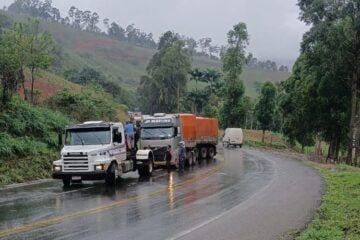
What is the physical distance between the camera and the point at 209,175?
2691 cm

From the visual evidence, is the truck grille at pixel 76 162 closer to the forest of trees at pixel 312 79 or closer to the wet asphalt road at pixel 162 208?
the wet asphalt road at pixel 162 208

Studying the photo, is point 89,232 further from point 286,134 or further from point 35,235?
point 286,134

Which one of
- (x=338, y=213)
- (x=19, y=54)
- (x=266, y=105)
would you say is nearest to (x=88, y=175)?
(x=338, y=213)

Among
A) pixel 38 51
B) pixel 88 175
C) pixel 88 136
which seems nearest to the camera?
pixel 88 175

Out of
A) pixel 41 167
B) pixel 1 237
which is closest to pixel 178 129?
pixel 41 167

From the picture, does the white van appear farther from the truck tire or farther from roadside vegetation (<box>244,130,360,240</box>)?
the truck tire

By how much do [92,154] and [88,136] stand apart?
1.30 meters

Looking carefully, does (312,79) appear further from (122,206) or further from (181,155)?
(122,206)

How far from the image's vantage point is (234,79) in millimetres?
77875

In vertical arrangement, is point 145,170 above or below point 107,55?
below

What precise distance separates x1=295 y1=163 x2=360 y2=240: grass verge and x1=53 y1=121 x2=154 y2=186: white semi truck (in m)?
8.44

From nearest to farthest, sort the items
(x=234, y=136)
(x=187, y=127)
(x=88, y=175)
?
(x=88, y=175), (x=187, y=127), (x=234, y=136)

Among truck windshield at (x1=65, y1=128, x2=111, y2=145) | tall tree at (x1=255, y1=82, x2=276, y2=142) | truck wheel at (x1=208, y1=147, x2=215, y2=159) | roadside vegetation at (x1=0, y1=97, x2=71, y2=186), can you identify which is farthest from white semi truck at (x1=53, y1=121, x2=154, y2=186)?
tall tree at (x1=255, y1=82, x2=276, y2=142)

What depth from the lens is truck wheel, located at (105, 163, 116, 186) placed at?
2183 centimetres
